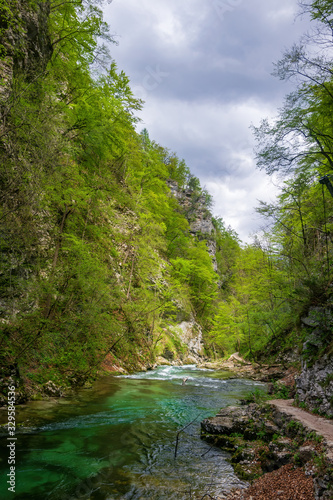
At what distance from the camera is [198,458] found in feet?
14.8

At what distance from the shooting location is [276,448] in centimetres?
420

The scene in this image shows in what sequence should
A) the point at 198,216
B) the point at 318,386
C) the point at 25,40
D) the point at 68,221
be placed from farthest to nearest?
the point at 198,216, the point at 68,221, the point at 25,40, the point at 318,386

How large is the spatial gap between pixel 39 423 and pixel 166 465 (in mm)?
2760

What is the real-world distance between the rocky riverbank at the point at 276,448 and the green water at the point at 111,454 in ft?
1.09

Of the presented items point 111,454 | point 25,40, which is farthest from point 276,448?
point 25,40

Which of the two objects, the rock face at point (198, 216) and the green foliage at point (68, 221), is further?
the rock face at point (198, 216)

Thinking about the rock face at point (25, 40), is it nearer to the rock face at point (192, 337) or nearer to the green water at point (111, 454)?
the green water at point (111, 454)

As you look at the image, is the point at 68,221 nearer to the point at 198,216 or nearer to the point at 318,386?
the point at 318,386

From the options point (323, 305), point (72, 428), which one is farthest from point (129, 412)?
point (323, 305)

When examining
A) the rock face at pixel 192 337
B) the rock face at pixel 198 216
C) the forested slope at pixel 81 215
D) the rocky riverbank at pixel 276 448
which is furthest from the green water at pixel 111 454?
the rock face at pixel 198 216

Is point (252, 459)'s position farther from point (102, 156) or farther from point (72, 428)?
point (102, 156)

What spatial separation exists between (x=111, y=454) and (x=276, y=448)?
2.79 metres

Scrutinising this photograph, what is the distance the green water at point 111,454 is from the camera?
3.39m

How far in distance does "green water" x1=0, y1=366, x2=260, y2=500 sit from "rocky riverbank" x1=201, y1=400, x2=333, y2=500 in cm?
33
